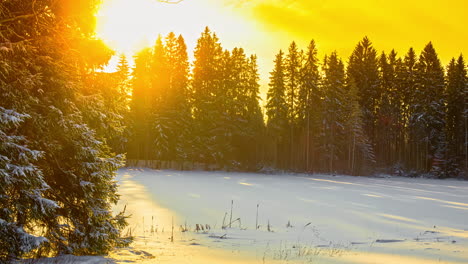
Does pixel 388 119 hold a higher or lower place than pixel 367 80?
lower

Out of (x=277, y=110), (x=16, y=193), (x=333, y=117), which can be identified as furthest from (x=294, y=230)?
(x=333, y=117)

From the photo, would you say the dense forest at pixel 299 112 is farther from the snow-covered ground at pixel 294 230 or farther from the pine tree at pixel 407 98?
the snow-covered ground at pixel 294 230

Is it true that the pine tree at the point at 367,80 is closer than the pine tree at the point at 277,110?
No

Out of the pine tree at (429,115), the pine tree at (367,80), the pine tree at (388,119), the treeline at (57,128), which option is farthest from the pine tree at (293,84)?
the treeline at (57,128)

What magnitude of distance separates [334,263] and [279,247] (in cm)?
178

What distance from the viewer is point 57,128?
19.0 feet

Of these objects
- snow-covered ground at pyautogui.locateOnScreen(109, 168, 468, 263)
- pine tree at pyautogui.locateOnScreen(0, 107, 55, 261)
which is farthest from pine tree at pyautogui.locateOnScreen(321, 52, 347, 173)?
pine tree at pyautogui.locateOnScreen(0, 107, 55, 261)

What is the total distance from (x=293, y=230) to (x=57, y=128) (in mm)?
7042

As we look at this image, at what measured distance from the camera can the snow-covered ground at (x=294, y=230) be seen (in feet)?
22.3

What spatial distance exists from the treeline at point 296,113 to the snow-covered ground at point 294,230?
2491cm

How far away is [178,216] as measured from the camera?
40.7ft

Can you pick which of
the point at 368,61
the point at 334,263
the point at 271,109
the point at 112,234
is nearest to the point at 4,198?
the point at 112,234

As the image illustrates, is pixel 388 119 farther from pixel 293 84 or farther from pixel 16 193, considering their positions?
pixel 16 193

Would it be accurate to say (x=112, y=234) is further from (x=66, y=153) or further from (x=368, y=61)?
(x=368, y=61)
